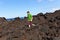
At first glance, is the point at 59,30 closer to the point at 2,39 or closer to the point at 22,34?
the point at 22,34

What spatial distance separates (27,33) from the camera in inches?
736

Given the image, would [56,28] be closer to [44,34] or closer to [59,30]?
[59,30]

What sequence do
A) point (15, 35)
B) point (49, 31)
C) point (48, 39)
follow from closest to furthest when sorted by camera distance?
1. point (48, 39)
2. point (15, 35)
3. point (49, 31)

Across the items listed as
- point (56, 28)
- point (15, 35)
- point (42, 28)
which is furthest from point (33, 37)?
point (56, 28)

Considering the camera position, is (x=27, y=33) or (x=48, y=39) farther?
(x=27, y=33)

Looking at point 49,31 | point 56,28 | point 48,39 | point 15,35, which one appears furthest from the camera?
point 56,28

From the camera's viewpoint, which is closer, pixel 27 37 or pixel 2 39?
pixel 27 37

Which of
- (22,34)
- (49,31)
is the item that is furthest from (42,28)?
(22,34)

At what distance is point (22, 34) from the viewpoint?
59.9 feet

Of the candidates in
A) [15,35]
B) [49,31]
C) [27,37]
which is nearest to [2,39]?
[15,35]

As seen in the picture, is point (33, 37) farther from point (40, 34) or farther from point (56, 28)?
point (56, 28)

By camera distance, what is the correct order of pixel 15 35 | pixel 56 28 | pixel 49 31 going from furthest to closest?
pixel 56 28, pixel 49 31, pixel 15 35

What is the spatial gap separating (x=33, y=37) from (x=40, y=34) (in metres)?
1.12

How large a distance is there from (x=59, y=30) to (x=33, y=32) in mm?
2746
